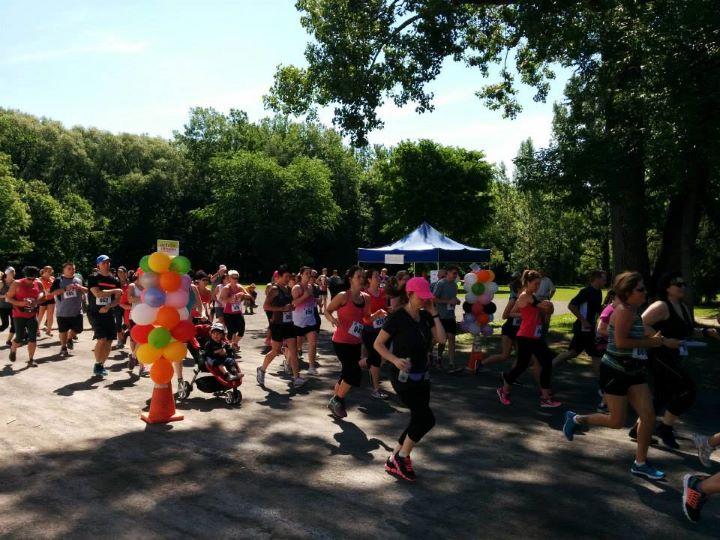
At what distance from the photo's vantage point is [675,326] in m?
6.76

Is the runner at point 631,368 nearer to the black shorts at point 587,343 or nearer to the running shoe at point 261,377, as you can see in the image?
the black shorts at point 587,343

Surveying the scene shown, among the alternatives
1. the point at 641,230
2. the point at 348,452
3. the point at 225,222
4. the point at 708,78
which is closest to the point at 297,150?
the point at 225,222

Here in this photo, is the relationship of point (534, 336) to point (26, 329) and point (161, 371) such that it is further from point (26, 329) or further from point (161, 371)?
point (26, 329)

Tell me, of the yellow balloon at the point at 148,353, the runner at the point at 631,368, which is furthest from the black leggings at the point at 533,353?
the yellow balloon at the point at 148,353

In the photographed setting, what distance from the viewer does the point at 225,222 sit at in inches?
2212

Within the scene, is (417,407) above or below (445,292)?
below

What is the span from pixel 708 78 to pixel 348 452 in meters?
9.39

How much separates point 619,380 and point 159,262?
5422 millimetres

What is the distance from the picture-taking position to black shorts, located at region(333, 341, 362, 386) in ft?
26.0

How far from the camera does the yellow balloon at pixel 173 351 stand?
792 centimetres

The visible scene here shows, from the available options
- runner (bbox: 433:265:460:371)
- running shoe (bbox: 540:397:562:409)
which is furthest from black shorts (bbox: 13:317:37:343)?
running shoe (bbox: 540:397:562:409)

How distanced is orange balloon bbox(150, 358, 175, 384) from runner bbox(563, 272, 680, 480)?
5.00 meters

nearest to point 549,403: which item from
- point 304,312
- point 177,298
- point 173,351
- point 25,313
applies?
point 304,312

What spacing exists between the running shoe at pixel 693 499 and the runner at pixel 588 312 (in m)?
4.60
